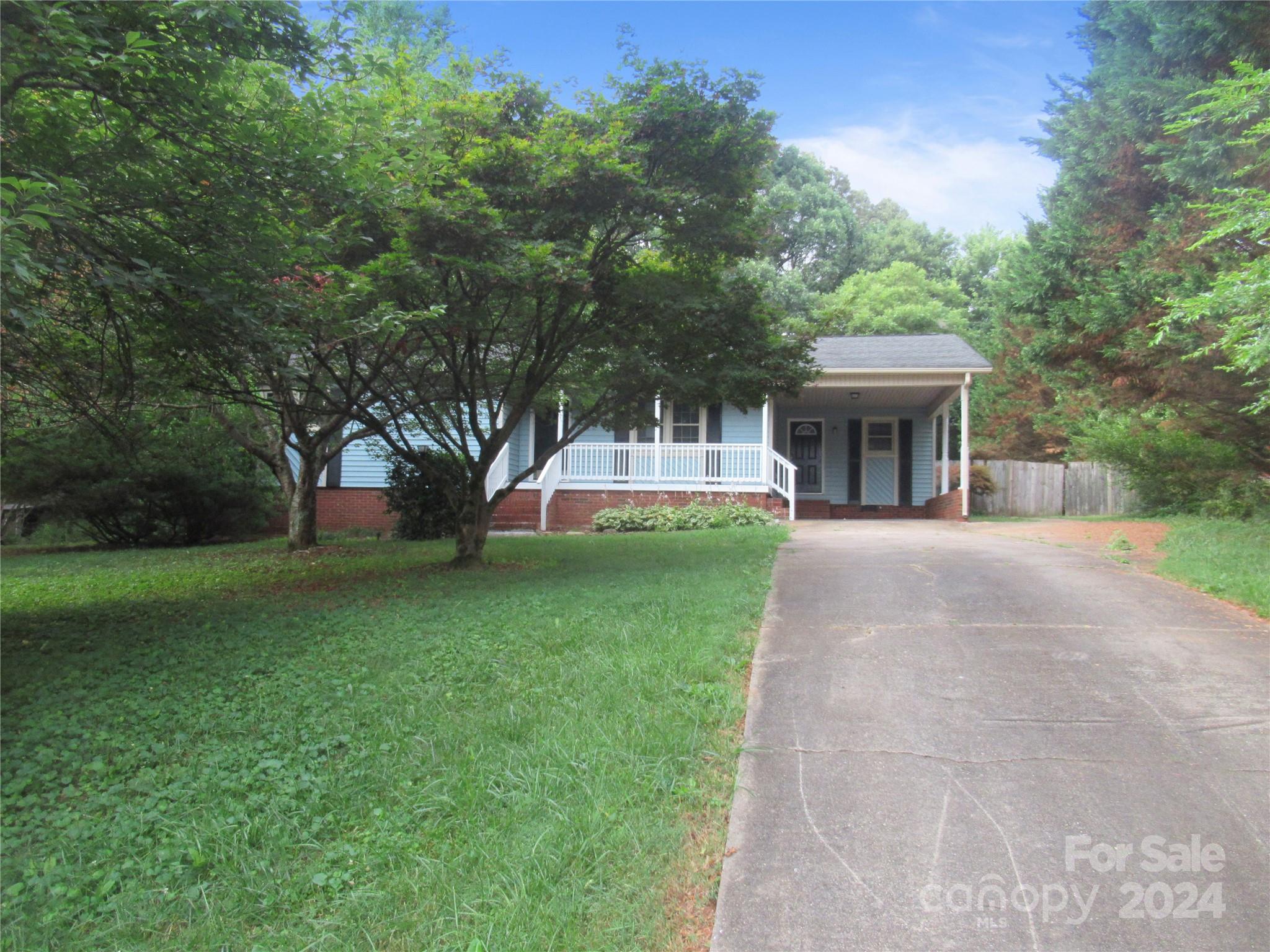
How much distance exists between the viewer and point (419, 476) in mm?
15039

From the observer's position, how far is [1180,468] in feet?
52.1

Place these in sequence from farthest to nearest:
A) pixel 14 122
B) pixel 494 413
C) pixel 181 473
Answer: pixel 181 473 < pixel 494 413 < pixel 14 122

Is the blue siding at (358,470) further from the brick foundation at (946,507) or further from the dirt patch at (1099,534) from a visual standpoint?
the dirt patch at (1099,534)

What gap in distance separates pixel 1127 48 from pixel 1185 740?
42.0ft

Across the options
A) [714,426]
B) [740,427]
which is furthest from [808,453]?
[714,426]

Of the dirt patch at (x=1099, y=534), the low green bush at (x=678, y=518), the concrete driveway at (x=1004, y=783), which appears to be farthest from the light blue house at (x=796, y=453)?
the concrete driveway at (x=1004, y=783)

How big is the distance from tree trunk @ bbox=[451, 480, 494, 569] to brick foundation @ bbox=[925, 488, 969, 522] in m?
9.80

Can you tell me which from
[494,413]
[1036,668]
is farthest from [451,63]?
[1036,668]

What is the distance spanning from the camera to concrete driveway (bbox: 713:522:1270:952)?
3127 mm

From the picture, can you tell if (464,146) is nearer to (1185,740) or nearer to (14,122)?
(14,122)

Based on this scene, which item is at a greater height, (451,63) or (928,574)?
(451,63)

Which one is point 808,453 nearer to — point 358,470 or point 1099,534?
point 1099,534

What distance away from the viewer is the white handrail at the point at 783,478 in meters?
16.6

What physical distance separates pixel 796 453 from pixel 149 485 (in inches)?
507
